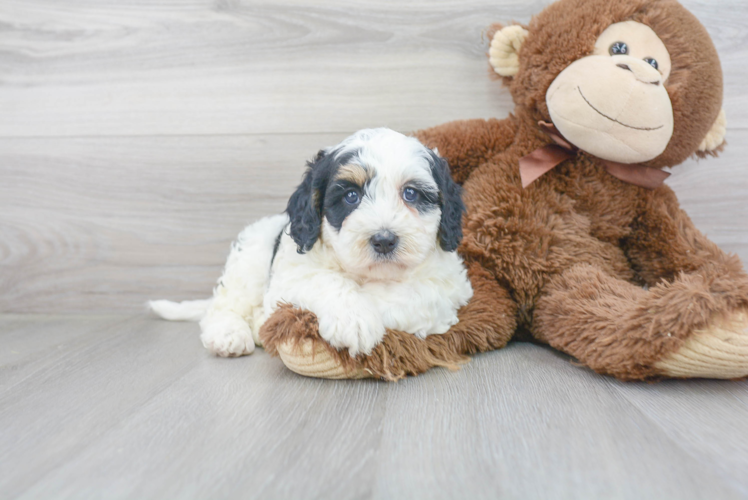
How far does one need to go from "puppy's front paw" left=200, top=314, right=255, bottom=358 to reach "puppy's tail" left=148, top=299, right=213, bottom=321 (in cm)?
41

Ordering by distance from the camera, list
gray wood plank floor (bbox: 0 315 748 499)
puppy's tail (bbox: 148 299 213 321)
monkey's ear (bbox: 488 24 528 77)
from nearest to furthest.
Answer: gray wood plank floor (bbox: 0 315 748 499)
monkey's ear (bbox: 488 24 528 77)
puppy's tail (bbox: 148 299 213 321)

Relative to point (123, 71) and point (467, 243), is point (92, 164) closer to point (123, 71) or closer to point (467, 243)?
point (123, 71)

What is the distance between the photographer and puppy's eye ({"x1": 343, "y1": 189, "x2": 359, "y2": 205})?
1.26m

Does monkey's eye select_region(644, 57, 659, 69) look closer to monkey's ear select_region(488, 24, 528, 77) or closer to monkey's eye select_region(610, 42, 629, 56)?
monkey's eye select_region(610, 42, 629, 56)

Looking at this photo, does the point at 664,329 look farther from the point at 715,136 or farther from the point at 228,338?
the point at 228,338

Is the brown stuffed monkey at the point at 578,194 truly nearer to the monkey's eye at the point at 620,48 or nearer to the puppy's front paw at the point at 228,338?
the monkey's eye at the point at 620,48

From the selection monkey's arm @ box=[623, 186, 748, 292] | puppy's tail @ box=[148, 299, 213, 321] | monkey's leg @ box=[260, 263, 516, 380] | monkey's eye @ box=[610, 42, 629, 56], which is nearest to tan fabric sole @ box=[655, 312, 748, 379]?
monkey's arm @ box=[623, 186, 748, 292]

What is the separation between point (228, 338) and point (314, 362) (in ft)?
1.37

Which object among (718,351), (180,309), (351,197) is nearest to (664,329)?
(718,351)

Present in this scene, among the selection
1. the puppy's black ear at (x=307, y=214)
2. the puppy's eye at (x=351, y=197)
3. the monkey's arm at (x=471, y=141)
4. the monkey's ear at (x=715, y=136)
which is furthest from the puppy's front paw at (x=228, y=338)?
the monkey's ear at (x=715, y=136)

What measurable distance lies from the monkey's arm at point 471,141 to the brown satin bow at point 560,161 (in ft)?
0.43

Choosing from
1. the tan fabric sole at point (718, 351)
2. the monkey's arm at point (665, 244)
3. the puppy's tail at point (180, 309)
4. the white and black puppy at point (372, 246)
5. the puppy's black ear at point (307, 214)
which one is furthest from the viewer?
the puppy's tail at point (180, 309)

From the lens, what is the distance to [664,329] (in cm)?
112

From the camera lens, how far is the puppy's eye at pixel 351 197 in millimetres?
1260
